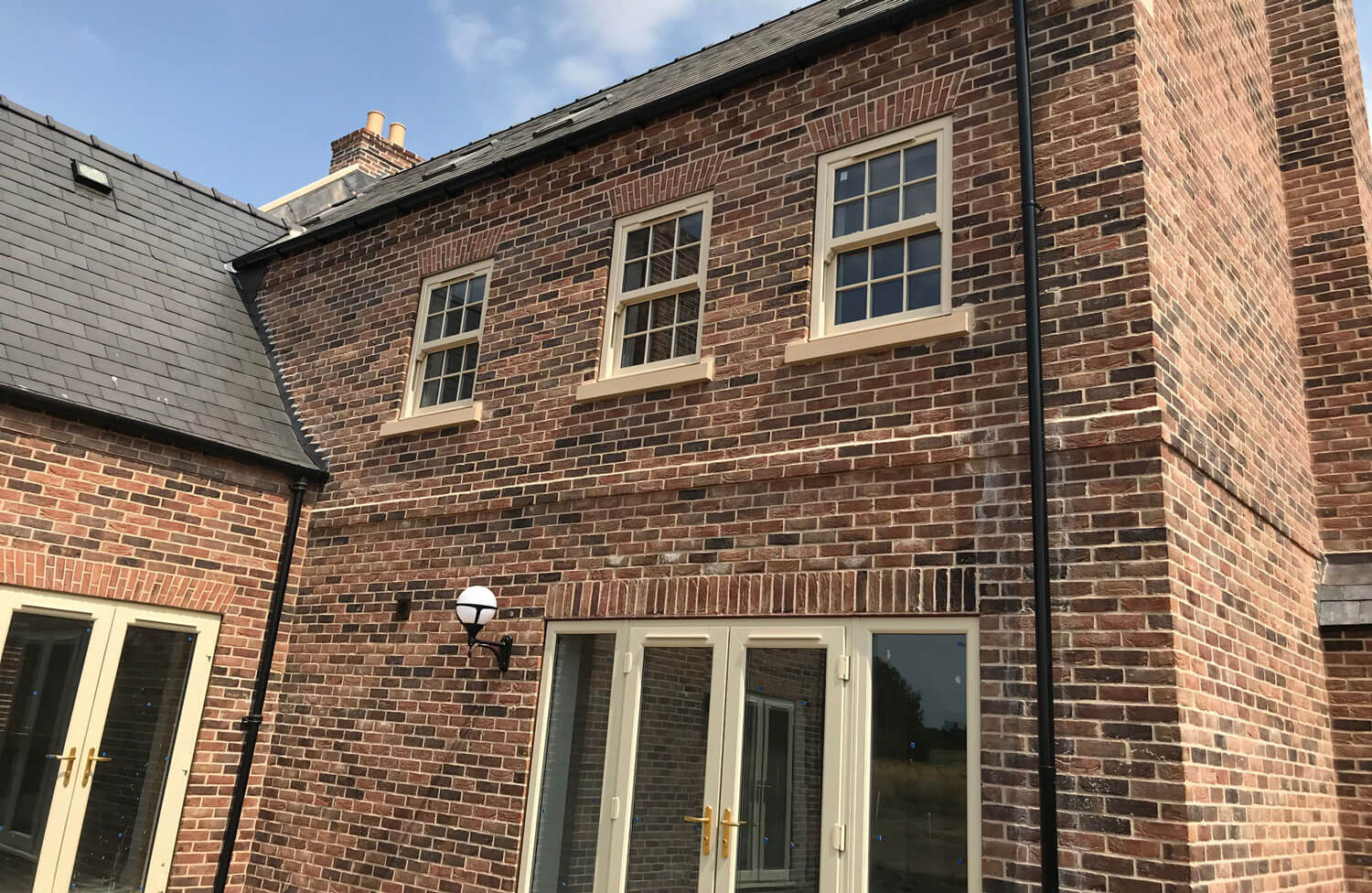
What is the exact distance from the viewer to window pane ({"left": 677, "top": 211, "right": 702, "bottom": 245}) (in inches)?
302

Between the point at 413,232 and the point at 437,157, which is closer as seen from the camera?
the point at 413,232

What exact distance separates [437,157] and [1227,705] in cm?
1100

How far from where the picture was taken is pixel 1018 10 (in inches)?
242

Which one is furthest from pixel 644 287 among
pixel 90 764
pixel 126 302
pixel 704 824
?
pixel 90 764

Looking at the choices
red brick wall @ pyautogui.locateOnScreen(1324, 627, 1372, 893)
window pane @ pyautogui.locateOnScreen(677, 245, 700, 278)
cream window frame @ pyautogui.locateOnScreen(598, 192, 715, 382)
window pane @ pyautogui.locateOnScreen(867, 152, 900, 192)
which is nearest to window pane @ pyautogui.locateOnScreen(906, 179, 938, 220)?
window pane @ pyautogui.locateOnScreen(867, 152, 900, 192)

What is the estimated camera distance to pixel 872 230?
6594 millimetres

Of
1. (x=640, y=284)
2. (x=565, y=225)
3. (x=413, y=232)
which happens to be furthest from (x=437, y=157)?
(x=640, y=284)

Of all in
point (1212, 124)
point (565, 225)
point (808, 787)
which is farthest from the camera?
point (565, 225)

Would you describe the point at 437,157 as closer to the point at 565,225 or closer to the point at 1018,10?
the point at 565,225

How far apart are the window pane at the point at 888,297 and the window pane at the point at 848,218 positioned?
0.48 metres

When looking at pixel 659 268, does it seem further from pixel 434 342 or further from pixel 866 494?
pixel 866 494

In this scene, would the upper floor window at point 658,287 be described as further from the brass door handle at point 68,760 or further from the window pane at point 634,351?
the brass door handle at point 68,760

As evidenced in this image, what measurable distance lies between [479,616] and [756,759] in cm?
233

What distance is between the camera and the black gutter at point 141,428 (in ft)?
25.3
